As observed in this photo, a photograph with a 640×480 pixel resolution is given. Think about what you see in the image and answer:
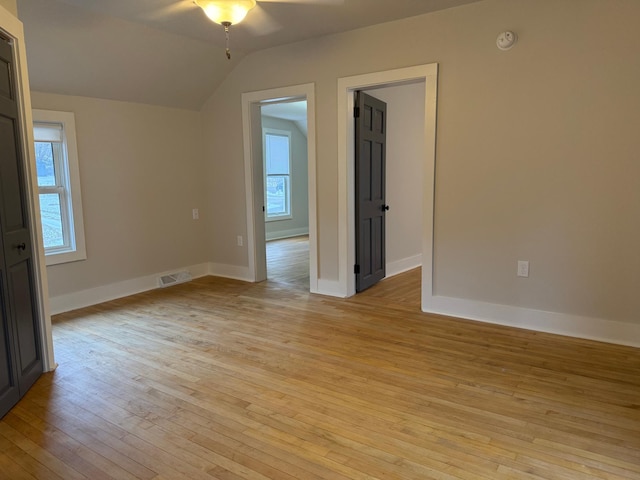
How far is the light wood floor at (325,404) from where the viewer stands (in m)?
1.83

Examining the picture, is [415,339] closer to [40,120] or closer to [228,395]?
[228,395]

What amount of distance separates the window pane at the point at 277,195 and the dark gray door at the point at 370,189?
4.44 m

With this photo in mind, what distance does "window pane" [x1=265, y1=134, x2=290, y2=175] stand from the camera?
8.82 meters

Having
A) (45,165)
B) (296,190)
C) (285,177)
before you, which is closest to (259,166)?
(45,165)

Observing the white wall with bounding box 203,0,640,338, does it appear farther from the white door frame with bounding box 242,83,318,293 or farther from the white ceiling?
the white door frame with bounding box 242,83,318,293

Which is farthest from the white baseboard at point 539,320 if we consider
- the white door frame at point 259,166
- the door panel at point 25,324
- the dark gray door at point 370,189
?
the door panel at point 25,324

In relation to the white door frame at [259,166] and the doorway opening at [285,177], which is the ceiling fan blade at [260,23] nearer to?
the white door frame at [259,166]

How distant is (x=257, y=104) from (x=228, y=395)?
3.39 meters

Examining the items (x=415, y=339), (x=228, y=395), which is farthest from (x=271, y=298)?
(x=228, y=395)

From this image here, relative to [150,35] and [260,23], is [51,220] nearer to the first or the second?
[150,35]

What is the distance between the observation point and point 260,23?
3617 millimetres

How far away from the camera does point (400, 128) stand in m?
5.25

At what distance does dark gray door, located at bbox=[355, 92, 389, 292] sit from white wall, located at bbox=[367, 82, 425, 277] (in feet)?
0.99

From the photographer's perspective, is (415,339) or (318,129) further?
(318,129)
